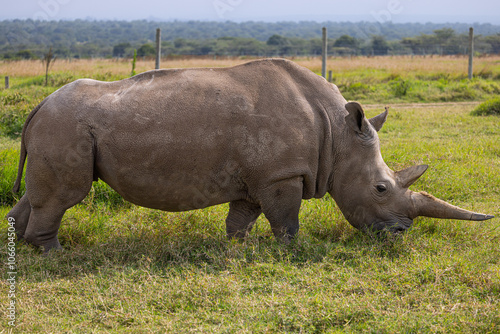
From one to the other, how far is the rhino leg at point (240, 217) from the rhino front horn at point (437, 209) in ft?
4.80

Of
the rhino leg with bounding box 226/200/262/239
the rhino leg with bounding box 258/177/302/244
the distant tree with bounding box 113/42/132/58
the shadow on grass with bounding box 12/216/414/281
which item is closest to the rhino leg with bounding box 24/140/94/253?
the shadow on grass with bounding box 12/216/414/281

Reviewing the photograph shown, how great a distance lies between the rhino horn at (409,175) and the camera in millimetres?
5113

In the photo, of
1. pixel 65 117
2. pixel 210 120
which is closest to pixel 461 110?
pixel 210 120

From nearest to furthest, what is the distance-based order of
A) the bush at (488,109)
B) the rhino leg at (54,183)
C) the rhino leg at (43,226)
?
the rhino leg at (54,183) < the rhino leg at (43,226) < the bush at (488,109)

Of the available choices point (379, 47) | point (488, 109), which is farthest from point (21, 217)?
point (379, 47)

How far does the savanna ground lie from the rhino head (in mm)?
206

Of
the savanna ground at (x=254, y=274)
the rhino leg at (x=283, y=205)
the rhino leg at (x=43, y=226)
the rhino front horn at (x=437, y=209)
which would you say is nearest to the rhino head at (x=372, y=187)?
the rhino front horn at (x=437, y=209)

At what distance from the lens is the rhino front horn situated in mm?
4930

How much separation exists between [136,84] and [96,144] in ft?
2.14

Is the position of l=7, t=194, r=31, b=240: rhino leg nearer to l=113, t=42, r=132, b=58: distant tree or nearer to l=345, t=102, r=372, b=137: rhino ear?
l=345, t=102, r=372, b=137: rhino ear

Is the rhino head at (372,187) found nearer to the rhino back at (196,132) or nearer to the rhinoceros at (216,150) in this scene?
the rhinoceros at (216,150)

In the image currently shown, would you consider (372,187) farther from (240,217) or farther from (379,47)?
(379,47)

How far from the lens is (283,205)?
492 centimetres

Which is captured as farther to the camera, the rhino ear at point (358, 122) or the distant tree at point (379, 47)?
the distant tree at point (379, 47)
